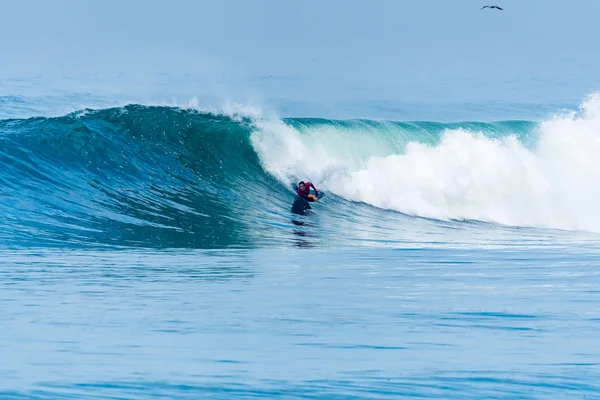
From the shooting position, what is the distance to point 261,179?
2125 centimetres

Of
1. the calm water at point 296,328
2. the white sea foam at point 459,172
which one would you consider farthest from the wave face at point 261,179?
the calm water at point 296,328

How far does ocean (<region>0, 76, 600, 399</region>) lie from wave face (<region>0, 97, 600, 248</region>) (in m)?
0.06

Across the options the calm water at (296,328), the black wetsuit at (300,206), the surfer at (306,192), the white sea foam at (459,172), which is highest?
the white sea foam at (459,172)

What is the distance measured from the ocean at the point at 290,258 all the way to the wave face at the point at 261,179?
0.06m

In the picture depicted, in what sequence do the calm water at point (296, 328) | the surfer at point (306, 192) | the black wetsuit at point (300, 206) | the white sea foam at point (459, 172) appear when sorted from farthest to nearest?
the white sea foam at point (459, 172) → the black wetsuit at point (300, 206) → the surfer at point (306, 192) → the calm water at point (296, 328)

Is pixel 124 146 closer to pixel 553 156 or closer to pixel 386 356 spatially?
pixel 553 156

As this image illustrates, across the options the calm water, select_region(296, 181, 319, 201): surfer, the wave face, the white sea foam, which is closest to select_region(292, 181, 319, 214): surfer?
select_region(296, 181, 319, 201): surfer

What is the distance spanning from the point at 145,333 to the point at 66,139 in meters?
12.5

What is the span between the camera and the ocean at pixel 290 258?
333 inches

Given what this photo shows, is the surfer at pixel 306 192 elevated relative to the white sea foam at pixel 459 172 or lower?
lower

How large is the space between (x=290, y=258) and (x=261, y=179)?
7252 millimetres

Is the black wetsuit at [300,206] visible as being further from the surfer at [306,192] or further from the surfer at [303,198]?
the surfer at [306,192]

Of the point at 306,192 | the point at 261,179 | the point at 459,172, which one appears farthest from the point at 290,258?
the point at 459,172

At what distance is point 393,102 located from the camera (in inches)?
2116
